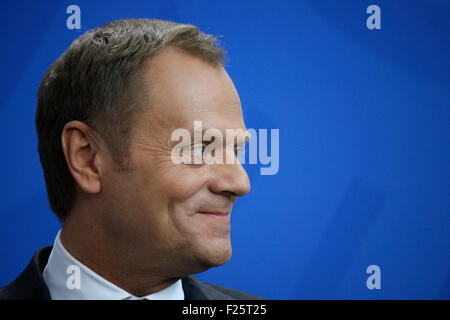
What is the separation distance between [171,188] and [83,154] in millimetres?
382

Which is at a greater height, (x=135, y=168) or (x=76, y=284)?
(x=135, y=168)

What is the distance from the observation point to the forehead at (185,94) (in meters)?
1.92

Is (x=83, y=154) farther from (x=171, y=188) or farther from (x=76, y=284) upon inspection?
(x=76, y=284)

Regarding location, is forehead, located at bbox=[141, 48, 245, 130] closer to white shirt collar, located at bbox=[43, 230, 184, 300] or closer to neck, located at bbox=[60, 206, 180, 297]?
neck, located at bbox=[60, 206, 180, 297]

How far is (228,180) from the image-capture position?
194cm

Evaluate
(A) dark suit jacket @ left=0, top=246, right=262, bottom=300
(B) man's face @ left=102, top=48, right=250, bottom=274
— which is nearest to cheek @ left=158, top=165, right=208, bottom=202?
(B) man's face @ left=102, top=48, right=250, bottom=274

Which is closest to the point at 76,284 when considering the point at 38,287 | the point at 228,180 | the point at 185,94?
the point at 38,287

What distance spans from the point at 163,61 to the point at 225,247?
74 centimetres

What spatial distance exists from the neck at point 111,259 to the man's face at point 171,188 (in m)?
0.03

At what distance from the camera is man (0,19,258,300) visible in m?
1.91

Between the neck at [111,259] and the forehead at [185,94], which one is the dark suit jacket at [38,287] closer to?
the neck at [111,259]
